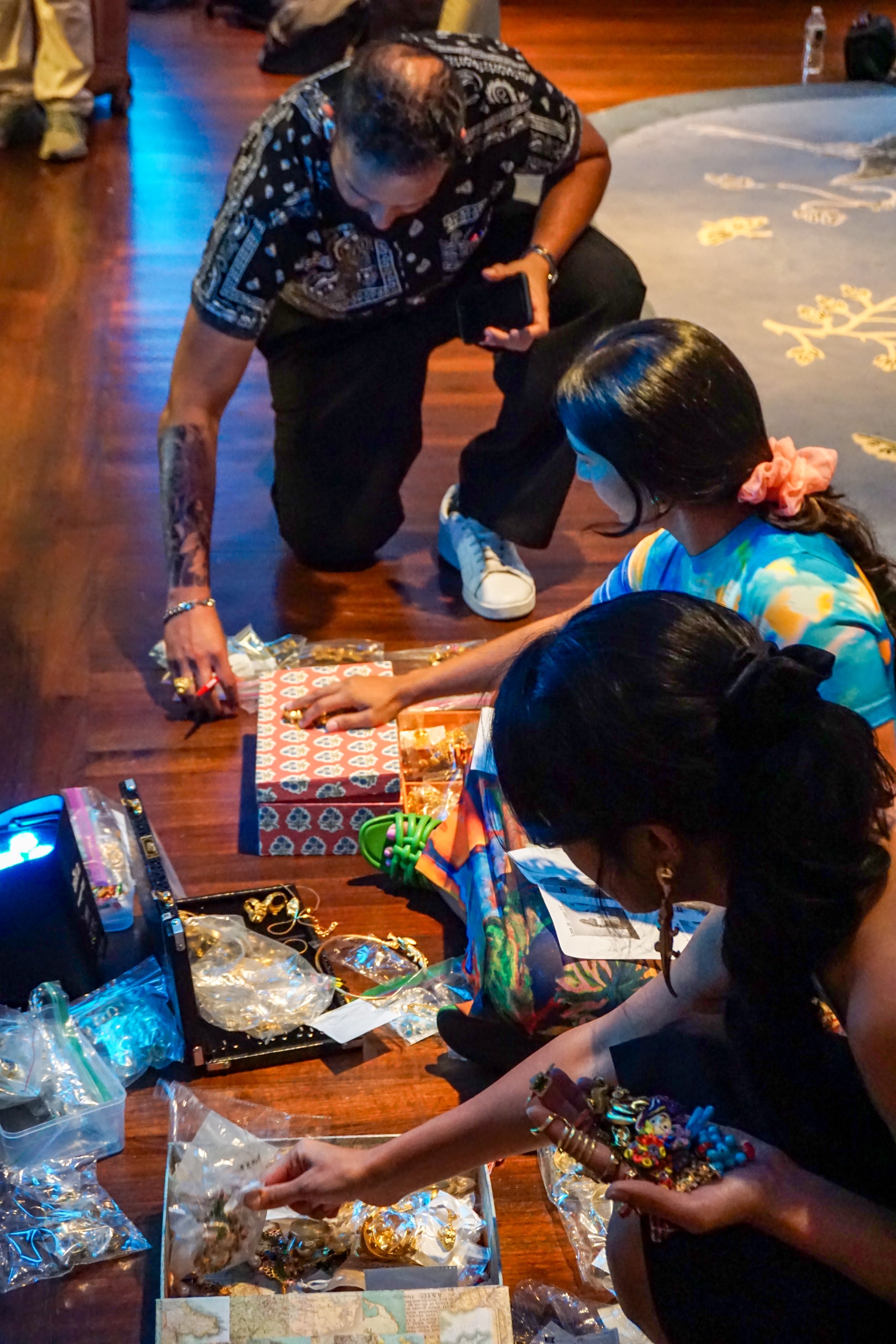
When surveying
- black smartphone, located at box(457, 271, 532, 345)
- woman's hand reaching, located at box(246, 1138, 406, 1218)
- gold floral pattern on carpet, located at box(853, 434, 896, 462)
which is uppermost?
black smartphone, located at box(457, 271, 532, 345)

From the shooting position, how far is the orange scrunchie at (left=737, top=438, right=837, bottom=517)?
138 cm

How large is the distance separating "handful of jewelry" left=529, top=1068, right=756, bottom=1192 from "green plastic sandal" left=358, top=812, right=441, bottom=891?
658 millimetres

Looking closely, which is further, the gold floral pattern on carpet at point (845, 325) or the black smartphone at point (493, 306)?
the gold floral pattern on carpet at point (845, 325)

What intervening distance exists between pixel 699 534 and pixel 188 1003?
729mm

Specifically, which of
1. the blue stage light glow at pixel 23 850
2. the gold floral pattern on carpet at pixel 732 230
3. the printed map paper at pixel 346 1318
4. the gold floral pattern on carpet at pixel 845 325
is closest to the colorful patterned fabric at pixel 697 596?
the printed map paper at pixel 346 1318

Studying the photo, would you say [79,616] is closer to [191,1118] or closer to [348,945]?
[348,945]

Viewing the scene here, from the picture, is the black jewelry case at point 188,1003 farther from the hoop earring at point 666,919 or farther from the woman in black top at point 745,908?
the hoop earring at point 666,919

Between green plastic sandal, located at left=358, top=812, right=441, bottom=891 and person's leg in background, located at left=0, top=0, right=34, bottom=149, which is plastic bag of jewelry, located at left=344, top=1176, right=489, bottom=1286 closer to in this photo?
green plastic sandal, located at left=358, top=812, right=441, bottom=891

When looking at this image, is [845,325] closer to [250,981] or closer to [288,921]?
[288,921]

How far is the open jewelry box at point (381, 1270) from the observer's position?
121 centimetres

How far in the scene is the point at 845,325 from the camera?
333 cm

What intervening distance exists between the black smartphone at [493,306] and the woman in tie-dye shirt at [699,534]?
70cm

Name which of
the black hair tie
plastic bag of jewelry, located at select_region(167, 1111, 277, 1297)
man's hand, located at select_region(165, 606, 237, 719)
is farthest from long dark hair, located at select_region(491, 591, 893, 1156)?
man's hand, located at select_region(165, 606, 237, 719)

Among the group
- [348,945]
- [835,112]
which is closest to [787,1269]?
[348,945]
